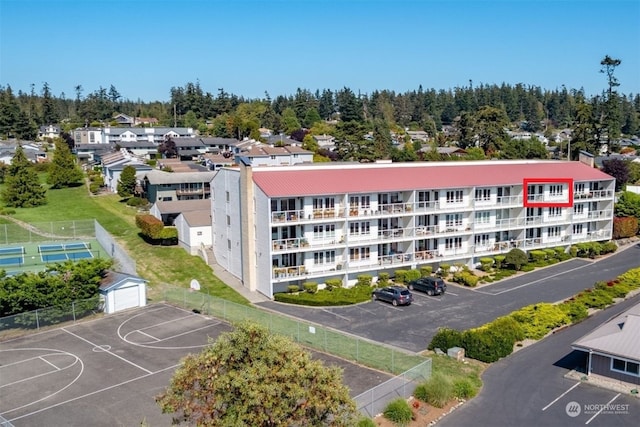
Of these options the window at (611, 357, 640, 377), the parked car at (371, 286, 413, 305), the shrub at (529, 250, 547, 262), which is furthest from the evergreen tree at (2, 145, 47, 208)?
the window at (611, 357, 640, 377)

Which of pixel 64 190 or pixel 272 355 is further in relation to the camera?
pixel 64 190

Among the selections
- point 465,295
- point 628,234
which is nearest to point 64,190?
point 465,295

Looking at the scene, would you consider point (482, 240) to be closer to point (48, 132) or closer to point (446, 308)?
point (446, 308)

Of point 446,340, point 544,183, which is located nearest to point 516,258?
point 544,183

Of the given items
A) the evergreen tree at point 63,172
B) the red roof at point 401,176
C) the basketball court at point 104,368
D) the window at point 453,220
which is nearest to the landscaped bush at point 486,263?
the window at point 453,220

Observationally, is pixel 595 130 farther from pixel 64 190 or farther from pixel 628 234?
pixel 64 190

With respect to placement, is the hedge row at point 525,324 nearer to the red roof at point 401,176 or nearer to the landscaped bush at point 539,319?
the landscaped bush at point 539,319
